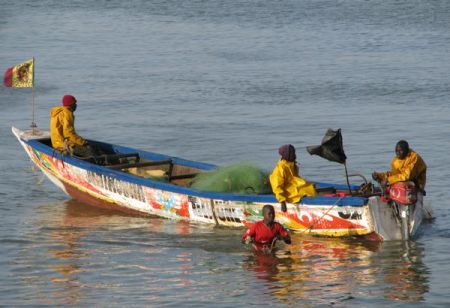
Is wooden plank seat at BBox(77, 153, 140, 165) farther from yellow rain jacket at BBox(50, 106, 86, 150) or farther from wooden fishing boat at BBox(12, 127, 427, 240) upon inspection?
yellow rain jacket at BBox(50, 106, 86, 150)

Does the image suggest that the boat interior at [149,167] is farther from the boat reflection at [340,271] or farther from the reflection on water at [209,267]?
the boat reflection at [340,271]

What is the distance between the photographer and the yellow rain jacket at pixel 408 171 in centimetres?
1537

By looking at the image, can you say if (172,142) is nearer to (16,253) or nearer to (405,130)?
(405,130)

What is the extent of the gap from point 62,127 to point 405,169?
5.55 m

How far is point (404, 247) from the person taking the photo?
15375 mm

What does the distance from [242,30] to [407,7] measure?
735cm

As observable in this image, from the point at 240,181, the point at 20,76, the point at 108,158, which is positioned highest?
the point at 20,76

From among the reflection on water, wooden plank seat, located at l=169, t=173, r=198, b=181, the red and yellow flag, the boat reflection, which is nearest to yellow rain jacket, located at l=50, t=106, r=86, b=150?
the reflection on water

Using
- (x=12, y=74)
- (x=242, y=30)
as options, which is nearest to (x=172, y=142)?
(x=12, y=74)

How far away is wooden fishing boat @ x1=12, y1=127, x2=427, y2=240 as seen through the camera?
49.2 ft

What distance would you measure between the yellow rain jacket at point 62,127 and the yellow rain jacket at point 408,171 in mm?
5101

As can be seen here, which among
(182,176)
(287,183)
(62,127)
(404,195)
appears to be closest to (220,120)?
(62,127)

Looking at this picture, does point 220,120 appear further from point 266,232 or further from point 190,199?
point 266,232

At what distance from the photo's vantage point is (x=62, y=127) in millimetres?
Answer: 17922
